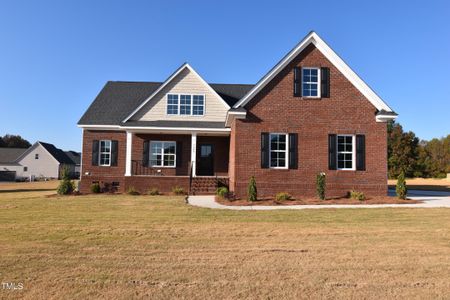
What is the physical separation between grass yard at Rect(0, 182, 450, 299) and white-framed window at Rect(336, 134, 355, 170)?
6059mm

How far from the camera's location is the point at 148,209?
41.6 ft

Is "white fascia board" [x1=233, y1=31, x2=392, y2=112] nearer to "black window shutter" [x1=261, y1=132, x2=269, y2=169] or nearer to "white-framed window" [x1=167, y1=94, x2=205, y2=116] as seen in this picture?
"black window shutter" [x1=261, y1=132, x2=269, y2=169]

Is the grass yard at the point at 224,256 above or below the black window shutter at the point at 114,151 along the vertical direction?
→ below

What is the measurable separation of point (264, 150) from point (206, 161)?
6.62m

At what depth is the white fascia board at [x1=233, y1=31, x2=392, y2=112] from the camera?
55.3 ft

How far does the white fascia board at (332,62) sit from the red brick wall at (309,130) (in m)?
0.20

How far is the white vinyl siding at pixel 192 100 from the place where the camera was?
21812 mm

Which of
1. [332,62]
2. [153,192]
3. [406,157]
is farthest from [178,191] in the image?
[406,157]

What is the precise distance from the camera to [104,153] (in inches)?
881

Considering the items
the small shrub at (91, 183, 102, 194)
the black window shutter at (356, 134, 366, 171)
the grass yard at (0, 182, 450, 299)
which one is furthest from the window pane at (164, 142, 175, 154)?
the grass yard at (0, 182, 450, 299)

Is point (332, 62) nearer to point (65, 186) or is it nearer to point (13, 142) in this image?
point (65, 186)

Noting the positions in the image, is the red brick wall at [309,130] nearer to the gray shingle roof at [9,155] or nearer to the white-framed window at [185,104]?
the white-framed window at [185,104]

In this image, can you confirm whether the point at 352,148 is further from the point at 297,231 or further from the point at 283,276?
the point at 283,276

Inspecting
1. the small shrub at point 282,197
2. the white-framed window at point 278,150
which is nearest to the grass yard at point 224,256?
the small shrub at point 282,197
